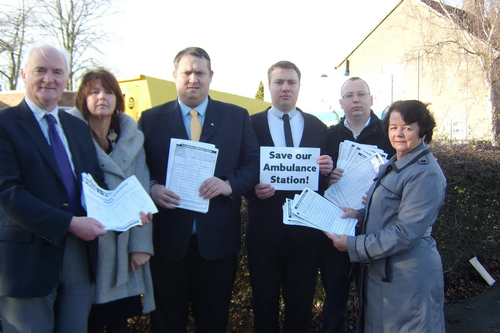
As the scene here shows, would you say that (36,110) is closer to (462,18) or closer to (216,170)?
(216,170)

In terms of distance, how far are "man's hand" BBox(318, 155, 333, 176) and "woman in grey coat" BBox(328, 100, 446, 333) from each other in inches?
20.8

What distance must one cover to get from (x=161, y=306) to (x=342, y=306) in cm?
149

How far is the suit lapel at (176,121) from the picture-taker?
2750mm

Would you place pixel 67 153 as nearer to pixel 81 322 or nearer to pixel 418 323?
pixel 81 322

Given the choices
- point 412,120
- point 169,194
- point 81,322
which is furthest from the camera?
point 169,194

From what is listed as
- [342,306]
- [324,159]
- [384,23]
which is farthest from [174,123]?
[384,23]

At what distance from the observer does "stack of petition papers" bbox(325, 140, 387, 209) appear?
2971 mm

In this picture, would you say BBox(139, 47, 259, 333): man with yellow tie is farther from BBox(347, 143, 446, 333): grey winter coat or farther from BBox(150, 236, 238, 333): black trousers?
BBox(347, 143, 446, 333): grey winter coat

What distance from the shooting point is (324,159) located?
2988mm

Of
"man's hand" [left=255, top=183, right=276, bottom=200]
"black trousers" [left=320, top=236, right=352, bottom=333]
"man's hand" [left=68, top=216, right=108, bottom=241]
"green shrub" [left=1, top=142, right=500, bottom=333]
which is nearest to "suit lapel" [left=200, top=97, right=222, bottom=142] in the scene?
"man's hand" [left=255, top=183, right=276, bottom=200]

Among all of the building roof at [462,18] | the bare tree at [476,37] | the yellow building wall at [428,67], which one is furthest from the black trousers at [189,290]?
the building roof at [462,18]

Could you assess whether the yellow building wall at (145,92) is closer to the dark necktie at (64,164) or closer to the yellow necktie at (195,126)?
the yellow necktie at (195,126)

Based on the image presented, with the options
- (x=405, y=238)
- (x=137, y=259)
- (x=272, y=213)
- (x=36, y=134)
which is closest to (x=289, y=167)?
(x=272, y=213)

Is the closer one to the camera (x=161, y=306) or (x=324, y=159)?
(x=161, y=306)
